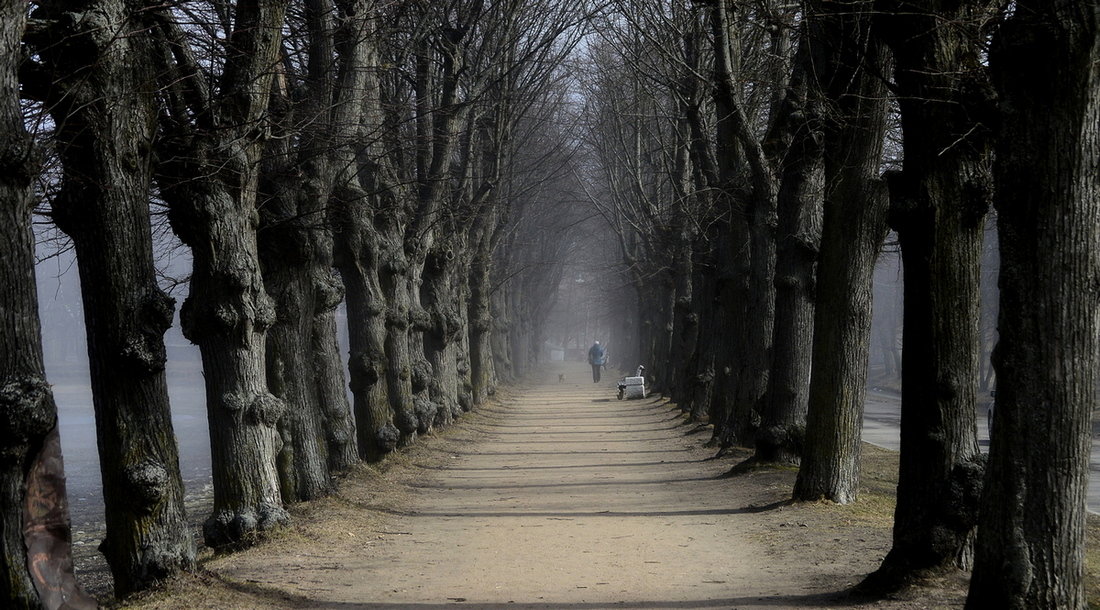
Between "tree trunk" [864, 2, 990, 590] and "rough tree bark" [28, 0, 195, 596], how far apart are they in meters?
4.76

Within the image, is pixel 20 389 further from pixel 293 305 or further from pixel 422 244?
pixel 422 244

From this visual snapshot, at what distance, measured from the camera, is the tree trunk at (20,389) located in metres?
5.69

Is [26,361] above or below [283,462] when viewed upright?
above

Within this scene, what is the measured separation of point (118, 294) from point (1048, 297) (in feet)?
18.6

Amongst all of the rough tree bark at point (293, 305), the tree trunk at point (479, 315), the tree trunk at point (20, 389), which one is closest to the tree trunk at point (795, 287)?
the rough tree bark at point (293, 305)

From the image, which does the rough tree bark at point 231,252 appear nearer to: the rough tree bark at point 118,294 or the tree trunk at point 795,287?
the rough tree bark at point 118,294

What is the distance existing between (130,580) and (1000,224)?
19.3 ft

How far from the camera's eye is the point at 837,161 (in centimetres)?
1073

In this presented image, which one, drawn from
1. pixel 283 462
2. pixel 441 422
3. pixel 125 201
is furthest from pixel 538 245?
pixel 125 201

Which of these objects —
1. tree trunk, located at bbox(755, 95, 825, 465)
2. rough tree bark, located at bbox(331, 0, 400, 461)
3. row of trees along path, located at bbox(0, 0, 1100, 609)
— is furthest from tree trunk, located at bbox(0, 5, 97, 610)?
rough tree bark, located at bbox(331, 0, 400, 461)

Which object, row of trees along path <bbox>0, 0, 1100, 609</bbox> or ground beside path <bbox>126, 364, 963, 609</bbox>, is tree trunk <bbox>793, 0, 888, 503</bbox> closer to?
row of trees along path <bbox>0, 0, 1100, 609</bbox>

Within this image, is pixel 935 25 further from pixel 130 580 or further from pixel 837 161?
pixel 130 580

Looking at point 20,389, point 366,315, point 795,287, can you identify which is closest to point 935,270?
point 20,389

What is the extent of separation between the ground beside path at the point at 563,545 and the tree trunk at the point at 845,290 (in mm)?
499
